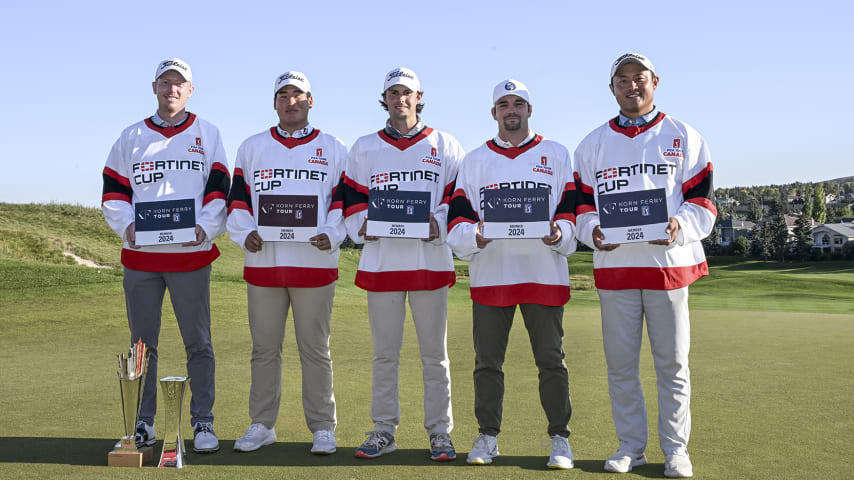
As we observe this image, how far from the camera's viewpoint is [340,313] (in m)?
16.0

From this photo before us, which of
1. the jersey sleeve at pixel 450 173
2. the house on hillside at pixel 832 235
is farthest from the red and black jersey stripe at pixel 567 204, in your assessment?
the house on hillside at pixel 832 235

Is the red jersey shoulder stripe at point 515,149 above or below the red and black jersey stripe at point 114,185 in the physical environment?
above

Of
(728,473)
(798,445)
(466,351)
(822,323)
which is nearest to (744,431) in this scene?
(798,445)

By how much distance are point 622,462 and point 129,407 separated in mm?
3298

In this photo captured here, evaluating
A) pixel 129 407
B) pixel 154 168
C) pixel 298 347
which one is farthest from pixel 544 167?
pixel 129 407

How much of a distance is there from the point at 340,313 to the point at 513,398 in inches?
369

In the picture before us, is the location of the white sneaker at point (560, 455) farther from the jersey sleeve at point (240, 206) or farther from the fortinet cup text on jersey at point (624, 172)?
the jersey sleeve at point (240, 206)

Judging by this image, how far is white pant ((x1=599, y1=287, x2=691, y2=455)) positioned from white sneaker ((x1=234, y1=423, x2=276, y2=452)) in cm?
254

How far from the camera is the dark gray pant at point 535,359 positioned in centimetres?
492

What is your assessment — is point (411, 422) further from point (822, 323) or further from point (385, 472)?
point (822, 323)

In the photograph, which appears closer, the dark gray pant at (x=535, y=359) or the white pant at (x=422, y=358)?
the dark gray pant at (x=535, y=359)

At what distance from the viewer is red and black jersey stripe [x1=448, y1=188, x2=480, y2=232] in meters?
5.02

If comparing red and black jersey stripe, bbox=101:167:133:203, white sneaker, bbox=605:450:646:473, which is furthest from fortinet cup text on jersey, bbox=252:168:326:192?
white sneaker, bbox=605:450:646:473

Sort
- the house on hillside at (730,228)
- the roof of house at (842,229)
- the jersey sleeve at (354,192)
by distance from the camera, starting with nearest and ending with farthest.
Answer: the jersey sleeve at (354,192), the roof of house at (842,229), the house on hillside at (730,228)
